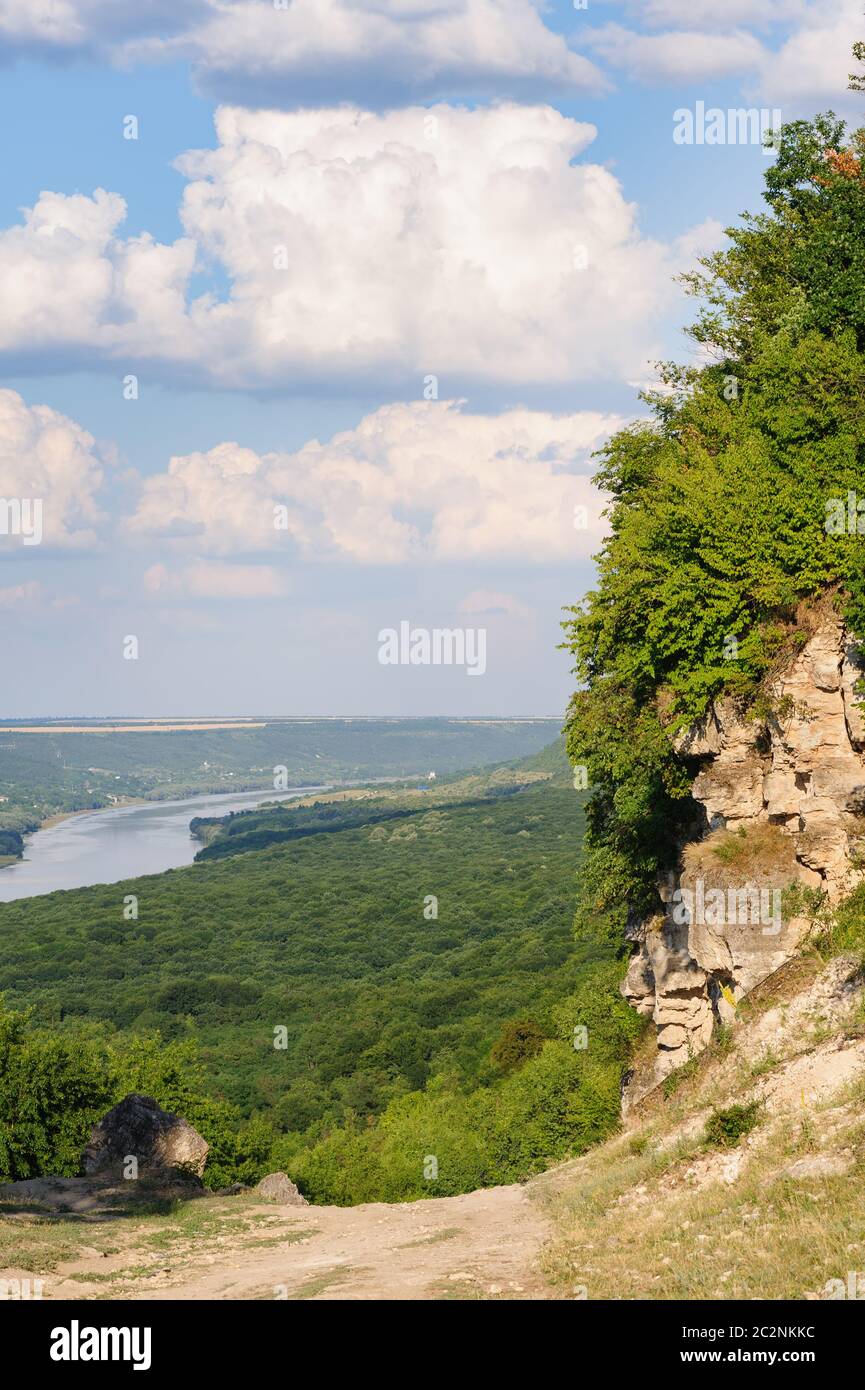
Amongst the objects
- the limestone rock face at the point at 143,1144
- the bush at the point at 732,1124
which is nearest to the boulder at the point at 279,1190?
the limestone rock face at the point at 143,1144

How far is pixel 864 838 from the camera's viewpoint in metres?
18.8

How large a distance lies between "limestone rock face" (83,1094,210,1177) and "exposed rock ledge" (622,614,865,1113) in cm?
1630

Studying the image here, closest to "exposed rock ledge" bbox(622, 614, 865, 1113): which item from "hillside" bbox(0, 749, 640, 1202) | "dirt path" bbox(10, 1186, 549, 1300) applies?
"dirt path" bbox(10, 1186, 549, 1300)

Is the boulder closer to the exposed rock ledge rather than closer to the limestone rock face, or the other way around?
the limestone rock face

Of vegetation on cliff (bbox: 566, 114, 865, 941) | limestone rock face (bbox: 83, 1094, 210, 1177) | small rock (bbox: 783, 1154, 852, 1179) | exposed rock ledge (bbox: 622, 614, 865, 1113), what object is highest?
vegetation on cliff (bbox: 566, 114, 865, 941)

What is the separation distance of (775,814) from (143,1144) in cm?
2072

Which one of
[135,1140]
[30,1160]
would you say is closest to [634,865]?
[135,1140]

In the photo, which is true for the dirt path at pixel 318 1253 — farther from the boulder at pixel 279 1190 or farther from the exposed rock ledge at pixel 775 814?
the exposed rock ledge at pixel 775 814

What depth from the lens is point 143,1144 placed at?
3191 cm

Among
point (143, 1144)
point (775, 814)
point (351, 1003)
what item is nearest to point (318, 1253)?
→ point (775, 814)

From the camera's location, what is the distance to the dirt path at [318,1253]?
1415cm

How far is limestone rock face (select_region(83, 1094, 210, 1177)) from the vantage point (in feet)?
102

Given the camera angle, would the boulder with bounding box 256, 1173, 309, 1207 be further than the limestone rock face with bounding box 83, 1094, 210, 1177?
No

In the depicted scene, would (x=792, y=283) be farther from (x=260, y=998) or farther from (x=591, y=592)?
(x=260, y=998)
